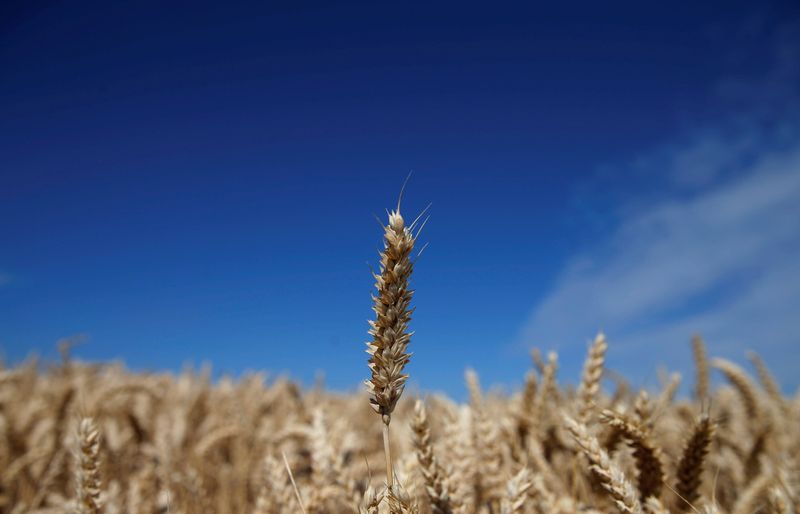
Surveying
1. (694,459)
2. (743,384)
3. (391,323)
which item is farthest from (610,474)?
(743,384)

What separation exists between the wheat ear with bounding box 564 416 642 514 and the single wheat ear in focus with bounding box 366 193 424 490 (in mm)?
582

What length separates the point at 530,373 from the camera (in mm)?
2602

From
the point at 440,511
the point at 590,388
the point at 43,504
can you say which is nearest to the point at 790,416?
the point at 590,388

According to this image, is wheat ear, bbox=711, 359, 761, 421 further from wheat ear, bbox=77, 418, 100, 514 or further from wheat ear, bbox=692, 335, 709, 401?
wheat ear, bbox=77, 418, 100, 514

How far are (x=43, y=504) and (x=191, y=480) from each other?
129 centimetres

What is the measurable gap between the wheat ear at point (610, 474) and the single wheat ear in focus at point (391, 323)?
58cm

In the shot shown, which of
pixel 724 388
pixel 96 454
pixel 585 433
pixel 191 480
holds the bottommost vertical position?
pixel 585 433

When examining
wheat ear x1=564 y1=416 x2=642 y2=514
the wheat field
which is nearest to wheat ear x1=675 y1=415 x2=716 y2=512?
the wheat field

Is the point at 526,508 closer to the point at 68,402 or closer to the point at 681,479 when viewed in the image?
the point at 681,479

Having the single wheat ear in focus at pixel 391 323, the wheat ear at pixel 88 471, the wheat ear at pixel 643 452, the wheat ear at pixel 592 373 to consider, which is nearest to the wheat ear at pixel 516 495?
the wheat ear at pixel 643 452

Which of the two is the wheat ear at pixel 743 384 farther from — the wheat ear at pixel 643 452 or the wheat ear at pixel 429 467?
the wheat ear at pixel 429 467

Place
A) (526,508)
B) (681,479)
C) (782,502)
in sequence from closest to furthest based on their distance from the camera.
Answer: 1. (782,502)
2. (681,479)
3. (526,508)

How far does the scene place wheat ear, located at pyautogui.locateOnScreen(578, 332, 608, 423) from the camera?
185 cm

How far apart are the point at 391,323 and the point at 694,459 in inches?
42.5
